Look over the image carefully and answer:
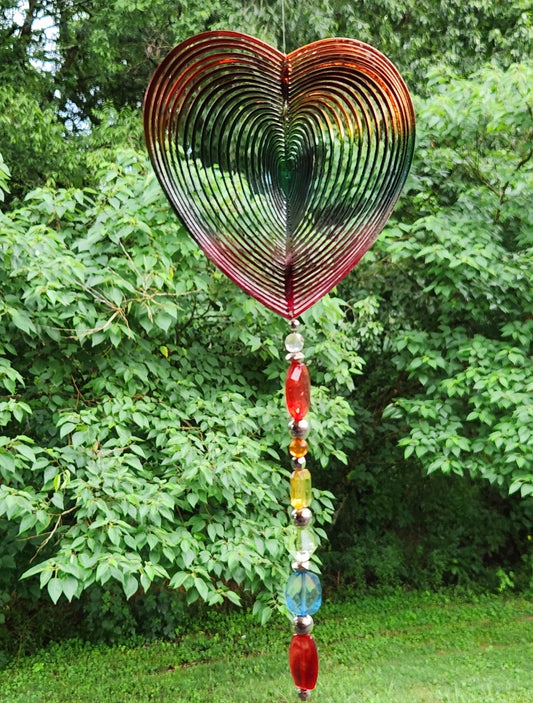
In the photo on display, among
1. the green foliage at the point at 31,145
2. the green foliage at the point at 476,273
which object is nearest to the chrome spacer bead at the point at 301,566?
the green foliage at the point at 476,273

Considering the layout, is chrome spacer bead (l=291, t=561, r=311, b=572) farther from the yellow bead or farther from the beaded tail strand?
the yellow bead

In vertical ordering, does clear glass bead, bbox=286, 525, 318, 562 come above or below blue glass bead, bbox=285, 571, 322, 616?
above

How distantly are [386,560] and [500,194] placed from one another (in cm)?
326

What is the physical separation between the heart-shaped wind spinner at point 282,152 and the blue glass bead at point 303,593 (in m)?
0.54

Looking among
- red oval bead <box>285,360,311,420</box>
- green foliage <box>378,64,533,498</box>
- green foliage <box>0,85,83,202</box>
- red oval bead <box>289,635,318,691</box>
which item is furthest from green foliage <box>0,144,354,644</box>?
green foliage <box>0,85,83,202</box>

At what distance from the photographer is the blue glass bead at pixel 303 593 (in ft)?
5.02

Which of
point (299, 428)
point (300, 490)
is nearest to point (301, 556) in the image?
point (300, 490)

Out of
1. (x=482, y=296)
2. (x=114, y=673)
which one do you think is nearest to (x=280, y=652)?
(x=114, y=673)

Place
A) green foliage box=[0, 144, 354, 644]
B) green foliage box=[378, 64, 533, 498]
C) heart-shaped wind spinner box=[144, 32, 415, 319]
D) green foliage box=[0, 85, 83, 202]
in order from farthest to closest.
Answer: green foliage box=[0, 85, 83, 202]
green foliage box=[378, 64, 533, 498]
green foliage box=[0, 144, 354, 644]
heart-shaped wind spinner box=[144, 32, 415, 319]

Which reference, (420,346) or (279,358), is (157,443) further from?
(420,346)

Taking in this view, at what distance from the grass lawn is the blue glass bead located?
112 inches

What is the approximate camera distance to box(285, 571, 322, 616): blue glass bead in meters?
1.53

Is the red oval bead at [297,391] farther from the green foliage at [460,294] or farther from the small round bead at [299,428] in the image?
the green foliage at [460,294]

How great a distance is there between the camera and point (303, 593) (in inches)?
60.3
